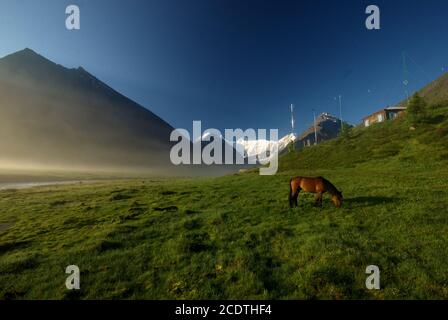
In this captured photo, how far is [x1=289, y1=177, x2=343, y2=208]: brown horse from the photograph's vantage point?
18.5 m

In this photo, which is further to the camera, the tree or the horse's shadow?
the tree

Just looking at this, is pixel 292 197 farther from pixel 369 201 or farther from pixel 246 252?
pixel 246 252

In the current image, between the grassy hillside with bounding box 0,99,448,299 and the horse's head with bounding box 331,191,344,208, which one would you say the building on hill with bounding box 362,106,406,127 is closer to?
the grassy hillside with bounding box 0,99,448,299

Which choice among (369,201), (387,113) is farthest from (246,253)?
(387,113)

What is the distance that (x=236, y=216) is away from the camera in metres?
17.9

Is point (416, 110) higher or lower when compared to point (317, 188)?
higher

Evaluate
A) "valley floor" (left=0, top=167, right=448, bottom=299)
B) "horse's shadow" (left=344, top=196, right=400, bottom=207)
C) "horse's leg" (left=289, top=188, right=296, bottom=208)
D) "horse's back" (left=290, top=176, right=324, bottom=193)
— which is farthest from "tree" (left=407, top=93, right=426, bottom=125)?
"horse's leg" (left=289, top=188, right=296, bottom=208)

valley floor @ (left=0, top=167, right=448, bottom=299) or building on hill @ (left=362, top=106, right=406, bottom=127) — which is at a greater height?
building on hill @ (left=362, top=106, right=406, bottom=127)

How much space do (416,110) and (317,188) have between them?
9216cm

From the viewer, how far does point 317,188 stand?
18.7m

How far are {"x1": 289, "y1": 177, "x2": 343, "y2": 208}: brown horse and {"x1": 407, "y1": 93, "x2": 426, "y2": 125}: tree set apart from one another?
Result: 88.0m

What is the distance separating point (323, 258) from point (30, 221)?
79.6 feet
